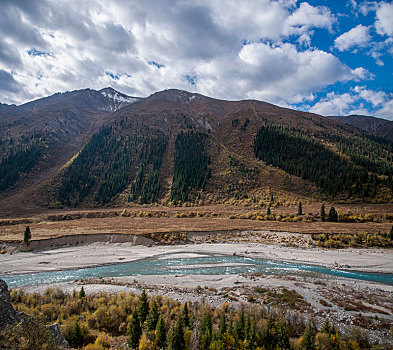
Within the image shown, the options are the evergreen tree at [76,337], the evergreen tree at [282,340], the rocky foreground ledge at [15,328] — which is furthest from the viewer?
the evergreen tree at [76,337]

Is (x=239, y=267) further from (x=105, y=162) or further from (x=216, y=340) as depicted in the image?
(x=105, y=162)

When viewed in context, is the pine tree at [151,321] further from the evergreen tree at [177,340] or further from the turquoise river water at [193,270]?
the turquoise river water at [193,270]

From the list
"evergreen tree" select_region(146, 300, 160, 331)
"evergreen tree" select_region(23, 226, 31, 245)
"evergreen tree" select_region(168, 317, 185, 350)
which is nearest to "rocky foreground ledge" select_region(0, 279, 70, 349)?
"evergreen tree" select_region(146, 300, 160, 331)

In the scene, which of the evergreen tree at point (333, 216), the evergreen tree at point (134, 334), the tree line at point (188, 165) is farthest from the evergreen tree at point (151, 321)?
the tree line at point (188, 165)

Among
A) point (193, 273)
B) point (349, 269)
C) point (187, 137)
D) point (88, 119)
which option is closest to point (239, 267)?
point (193, 273)

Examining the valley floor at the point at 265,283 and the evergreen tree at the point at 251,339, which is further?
the valley floor at the point at 265,283

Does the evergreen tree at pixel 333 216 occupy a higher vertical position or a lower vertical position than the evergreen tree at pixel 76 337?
higher

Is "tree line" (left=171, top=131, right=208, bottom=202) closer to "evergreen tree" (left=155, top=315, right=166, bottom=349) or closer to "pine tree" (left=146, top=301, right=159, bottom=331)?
"pine tree" (left=146, top=301, right=159, bottom=331)

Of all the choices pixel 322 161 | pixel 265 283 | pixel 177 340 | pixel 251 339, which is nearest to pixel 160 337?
pixel 177 340
